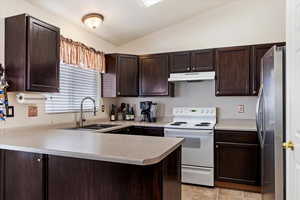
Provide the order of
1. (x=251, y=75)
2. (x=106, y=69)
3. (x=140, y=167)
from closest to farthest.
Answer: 1. (x=140, y=167)
2. (x=251, y=75)
3. (x=106, y=69)

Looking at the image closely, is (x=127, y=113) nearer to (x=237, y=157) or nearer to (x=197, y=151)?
(x=197, y=151)

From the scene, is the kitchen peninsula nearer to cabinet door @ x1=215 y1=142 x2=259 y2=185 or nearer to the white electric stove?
the white electric stove

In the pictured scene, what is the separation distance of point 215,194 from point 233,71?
70.9 inches

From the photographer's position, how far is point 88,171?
1435 mm

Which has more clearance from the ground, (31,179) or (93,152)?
(93,152)

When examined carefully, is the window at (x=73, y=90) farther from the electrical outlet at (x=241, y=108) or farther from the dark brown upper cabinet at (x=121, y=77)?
the electrical outlet at (x=241, y=108)

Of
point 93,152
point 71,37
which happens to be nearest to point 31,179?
point 93,152

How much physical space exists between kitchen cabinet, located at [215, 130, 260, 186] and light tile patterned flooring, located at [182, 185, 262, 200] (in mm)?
139

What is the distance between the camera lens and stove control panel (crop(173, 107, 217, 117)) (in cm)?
347

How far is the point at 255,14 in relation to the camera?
3330 mm

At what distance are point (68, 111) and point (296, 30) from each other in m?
2.87

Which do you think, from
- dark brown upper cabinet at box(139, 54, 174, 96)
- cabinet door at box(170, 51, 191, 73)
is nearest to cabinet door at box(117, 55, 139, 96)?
dark brown upper cabinet at box(139, 54, 174, 96)

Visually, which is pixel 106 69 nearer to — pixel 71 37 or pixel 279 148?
pixel 71 37

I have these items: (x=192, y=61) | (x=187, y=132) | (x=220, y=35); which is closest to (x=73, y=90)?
(x=187, y=132)
